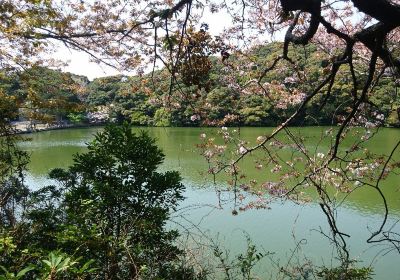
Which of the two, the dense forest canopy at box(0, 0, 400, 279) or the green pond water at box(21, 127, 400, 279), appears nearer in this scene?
the dense forest canopy at box(0, 0, 400, 279)

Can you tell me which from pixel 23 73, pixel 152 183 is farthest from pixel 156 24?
pixel 23 73

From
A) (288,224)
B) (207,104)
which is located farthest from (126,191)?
(288,224)

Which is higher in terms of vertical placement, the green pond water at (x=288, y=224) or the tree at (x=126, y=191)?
the tree at (x=126, y=191)

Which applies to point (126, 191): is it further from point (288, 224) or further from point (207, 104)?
point (288, 224)

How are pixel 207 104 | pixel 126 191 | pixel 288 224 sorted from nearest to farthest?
1. pixel 126 191
2. pixel 207 104
3. pixel 288 224

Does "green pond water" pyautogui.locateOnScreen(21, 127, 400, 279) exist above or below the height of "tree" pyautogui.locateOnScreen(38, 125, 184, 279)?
below

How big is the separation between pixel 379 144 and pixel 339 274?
1708 centimetres

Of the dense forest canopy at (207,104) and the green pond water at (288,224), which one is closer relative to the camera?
the dense forest canopy at (207,104)

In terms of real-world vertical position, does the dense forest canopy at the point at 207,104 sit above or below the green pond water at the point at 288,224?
above

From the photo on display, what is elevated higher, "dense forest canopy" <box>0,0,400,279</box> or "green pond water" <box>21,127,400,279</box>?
"dense forest canopy" <box>0,0,400,279</box>

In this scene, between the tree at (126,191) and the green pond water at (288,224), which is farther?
the green pond water at (288,224)

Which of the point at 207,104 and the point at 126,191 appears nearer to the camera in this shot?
the point at 126,191

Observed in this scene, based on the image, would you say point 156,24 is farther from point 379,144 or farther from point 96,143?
point 379,144

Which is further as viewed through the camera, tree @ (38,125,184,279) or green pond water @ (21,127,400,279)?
green pond water @ (21,127,400,279)
